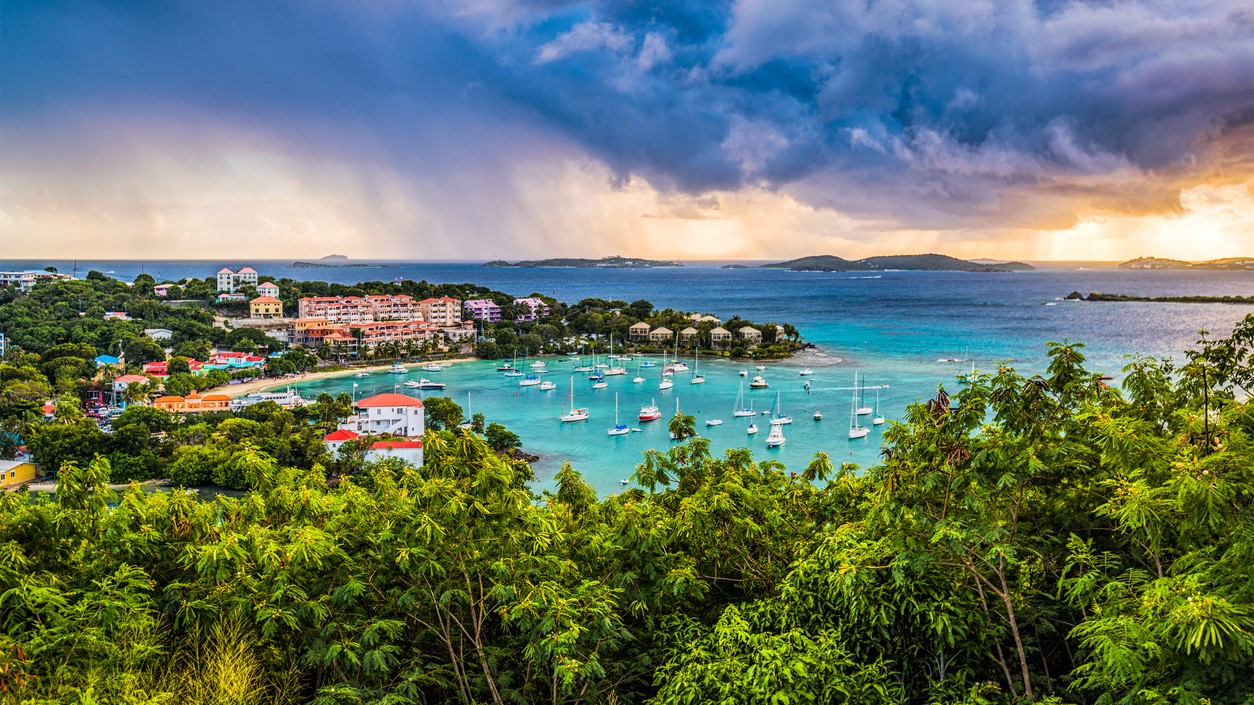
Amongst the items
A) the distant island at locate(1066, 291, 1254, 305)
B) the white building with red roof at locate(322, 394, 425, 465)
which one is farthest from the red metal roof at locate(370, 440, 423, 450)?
the distant island at locate(1066, 291, 1254, 305)

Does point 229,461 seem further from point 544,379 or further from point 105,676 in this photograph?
point 544,379

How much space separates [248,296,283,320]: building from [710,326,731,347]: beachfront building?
Answer: 26803 millimetres

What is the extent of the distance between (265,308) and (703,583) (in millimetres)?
45542

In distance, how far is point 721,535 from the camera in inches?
170

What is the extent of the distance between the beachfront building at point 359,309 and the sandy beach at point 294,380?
11.3m

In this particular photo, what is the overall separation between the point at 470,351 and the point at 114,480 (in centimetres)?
2309

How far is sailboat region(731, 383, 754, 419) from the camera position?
22984 millimetres

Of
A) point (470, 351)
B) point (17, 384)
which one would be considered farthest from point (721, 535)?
point (470, 351)

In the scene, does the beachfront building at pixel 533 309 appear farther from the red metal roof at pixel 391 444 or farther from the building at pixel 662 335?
the red metal roof at pixel 391 444

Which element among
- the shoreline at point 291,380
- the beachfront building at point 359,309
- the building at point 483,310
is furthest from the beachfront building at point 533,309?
the shoreline at point 291,380

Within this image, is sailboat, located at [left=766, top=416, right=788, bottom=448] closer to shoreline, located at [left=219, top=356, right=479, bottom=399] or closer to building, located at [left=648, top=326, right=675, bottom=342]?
shoreline, located at [left=219, top=356, right=479, bottom=399]

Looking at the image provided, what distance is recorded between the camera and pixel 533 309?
4812cm

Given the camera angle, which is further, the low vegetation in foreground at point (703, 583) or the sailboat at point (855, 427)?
the sailboat at point (855, 427)

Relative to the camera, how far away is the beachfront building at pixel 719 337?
126 ft
